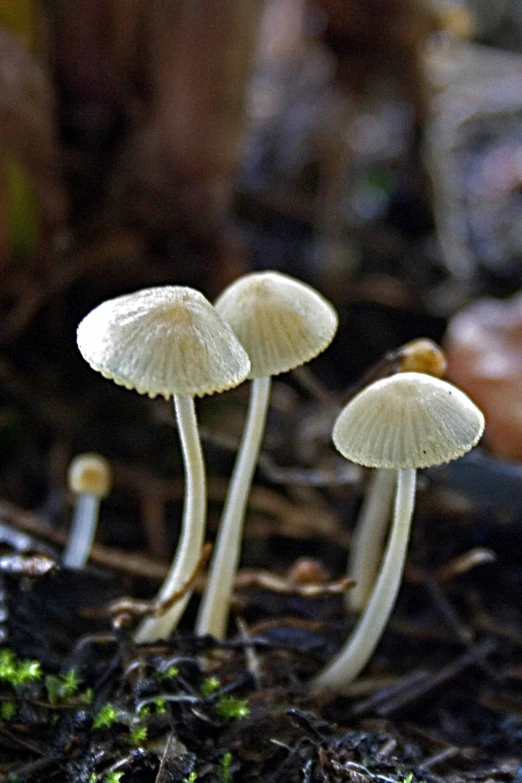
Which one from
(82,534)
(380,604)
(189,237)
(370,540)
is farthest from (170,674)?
(189,237)

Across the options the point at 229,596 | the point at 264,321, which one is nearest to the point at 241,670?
the point at 229,596

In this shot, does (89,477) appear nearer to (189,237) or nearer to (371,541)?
(371,541)

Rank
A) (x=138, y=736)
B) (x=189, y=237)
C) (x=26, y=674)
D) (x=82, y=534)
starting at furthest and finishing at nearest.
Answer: (x=189, y=237) → (x=82, y=534) → (x=26, y=674) → (x=138, y=736)

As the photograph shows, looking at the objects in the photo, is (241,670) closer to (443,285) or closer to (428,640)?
(428,640)

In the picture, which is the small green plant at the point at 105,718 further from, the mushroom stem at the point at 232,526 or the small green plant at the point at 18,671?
the mushroom stem at the point at 232,526

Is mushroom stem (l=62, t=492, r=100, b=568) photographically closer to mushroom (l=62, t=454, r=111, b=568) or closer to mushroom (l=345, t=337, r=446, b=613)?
mushroom (l=62, t=454, r=111, b=568)

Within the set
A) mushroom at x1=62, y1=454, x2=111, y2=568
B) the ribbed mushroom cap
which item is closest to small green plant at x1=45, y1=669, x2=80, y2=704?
mushroom at x1=62, y1=454, x2=111, y2=568

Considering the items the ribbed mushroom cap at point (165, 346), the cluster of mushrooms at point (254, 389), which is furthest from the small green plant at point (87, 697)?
the ribbed mushroom cap at point (165, 346)

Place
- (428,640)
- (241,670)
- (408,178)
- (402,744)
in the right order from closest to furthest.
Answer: (402,744)
(241,670)
(428,640)
(408,178)
